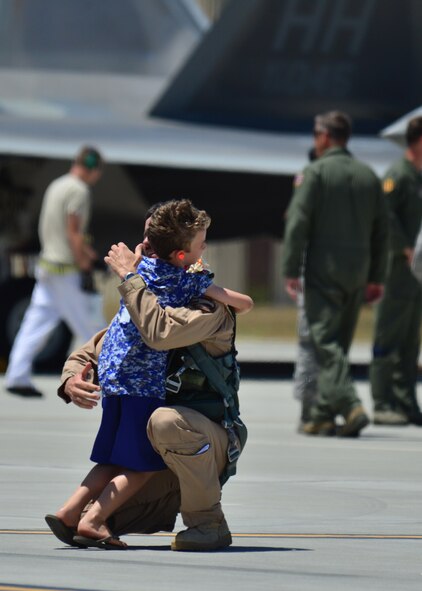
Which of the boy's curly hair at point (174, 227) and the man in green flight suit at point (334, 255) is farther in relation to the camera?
the man in green flight suit at point (334, 255)

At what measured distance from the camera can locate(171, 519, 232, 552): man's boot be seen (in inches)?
235

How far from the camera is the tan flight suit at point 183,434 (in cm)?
596

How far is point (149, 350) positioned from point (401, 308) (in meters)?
5.34

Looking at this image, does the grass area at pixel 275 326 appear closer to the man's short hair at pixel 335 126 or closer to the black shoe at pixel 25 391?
the black shoe at pixel 25 391

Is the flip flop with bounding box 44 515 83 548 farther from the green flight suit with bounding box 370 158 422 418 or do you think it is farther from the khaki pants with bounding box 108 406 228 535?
the green flight suit with bounding box 370 158 422 418

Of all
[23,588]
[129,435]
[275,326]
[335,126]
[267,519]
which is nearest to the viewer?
[23,588]

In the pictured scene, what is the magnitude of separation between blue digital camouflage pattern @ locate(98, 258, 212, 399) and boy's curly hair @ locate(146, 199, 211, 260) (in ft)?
0.24

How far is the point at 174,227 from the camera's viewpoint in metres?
6.08

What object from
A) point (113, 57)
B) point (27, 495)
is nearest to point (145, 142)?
point (113, 57)

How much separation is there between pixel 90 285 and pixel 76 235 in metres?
0.41

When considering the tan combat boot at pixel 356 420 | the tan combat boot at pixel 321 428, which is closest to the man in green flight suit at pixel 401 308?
the tan combat boot at pixel 321 428

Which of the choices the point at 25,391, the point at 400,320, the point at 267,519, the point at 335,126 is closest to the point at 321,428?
the point at 400,320

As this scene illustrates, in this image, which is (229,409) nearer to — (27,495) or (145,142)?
(27,495)

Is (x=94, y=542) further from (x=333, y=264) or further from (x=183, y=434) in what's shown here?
(x=333, y=264)
